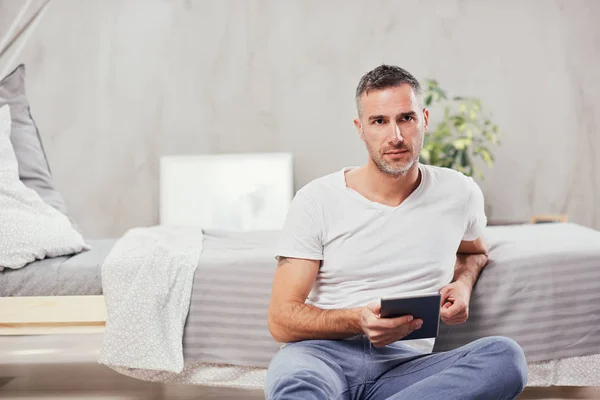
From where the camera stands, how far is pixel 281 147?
4.01m

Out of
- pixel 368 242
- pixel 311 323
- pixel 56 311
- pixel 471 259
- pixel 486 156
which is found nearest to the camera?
pixel 311 323

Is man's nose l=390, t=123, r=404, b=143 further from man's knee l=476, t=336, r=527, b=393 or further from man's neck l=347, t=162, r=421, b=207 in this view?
man's knee l=476, t=336, r=527, b=393

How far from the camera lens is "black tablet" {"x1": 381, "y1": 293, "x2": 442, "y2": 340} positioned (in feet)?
4.58

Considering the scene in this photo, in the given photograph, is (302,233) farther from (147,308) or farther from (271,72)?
(271,72)

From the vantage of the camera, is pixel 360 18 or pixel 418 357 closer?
pixel 418 357

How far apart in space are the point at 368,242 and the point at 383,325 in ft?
0.99

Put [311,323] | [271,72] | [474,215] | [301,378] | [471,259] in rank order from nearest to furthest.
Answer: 1. [301,378]
2. [311,323]
3. [474,215]
4. [471,259]
5. [271,72]

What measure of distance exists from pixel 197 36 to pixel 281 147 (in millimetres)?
768

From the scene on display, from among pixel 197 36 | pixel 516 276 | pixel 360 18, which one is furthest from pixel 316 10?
pixel 516 276

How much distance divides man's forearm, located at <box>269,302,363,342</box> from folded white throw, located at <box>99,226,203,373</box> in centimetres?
49

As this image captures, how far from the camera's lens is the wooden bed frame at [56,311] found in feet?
6.84

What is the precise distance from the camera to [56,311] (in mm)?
2086

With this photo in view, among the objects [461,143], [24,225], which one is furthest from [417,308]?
[461,143]

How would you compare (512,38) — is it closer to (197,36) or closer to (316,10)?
(316,10)
